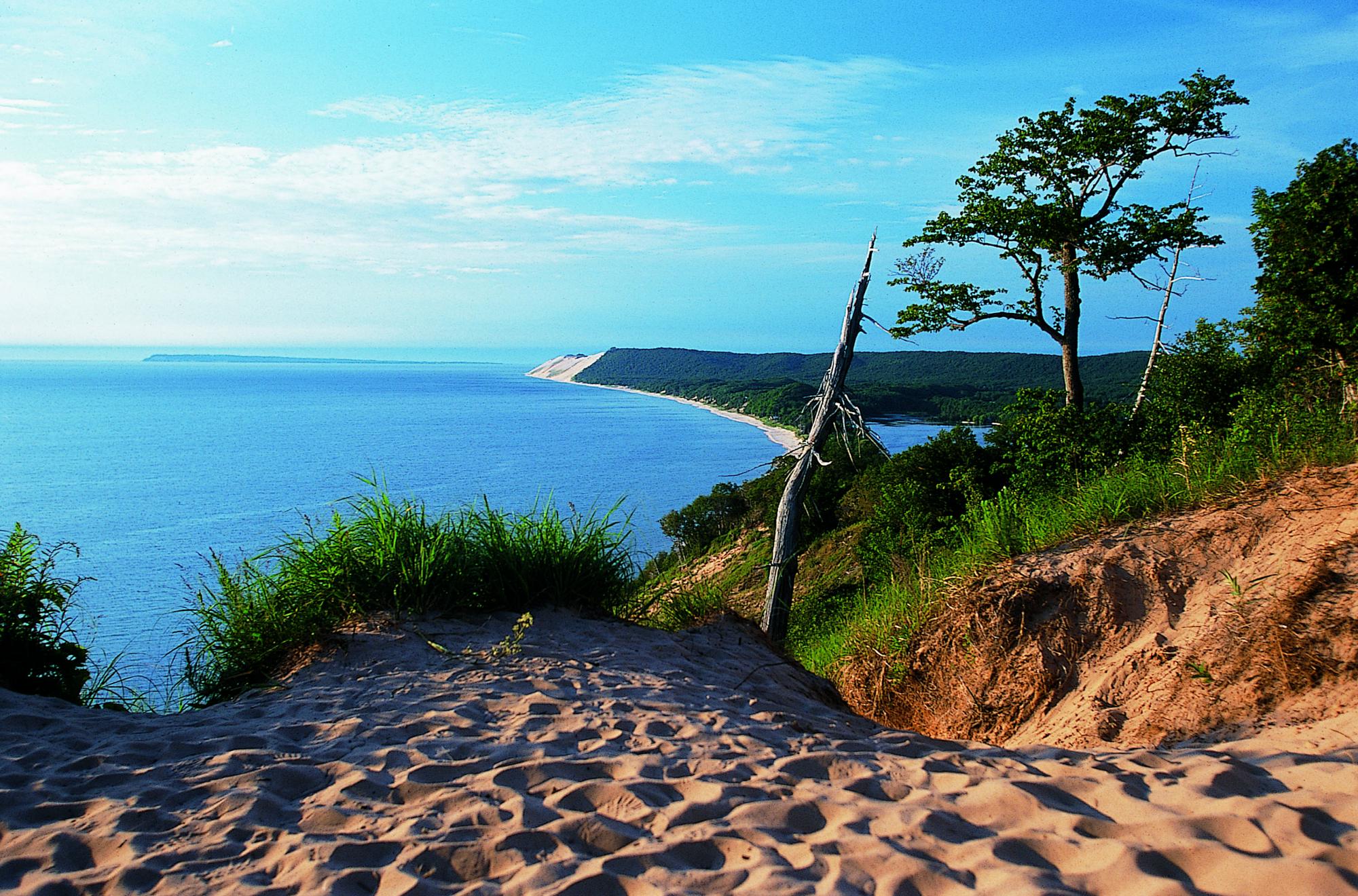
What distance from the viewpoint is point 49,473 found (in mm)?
57312

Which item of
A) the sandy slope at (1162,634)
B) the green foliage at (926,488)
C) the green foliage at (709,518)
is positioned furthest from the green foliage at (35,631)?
the green foliage at (709,518)

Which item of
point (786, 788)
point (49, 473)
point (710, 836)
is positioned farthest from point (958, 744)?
point (49, 473)

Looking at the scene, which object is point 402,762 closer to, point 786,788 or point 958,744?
point 786,788

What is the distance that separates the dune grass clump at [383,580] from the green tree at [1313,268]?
447 inches

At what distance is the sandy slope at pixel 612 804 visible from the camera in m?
2.71

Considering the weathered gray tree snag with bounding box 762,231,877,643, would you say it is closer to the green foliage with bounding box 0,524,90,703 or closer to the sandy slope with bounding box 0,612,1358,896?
the sandy slope with bounding box 0,612,1358,896

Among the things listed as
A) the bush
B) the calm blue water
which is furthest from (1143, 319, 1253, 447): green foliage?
the calm blue water

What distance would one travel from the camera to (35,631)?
17.7 feet

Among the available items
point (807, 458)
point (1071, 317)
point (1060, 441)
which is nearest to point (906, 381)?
point (1071, 317)

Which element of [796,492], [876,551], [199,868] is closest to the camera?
[199,868]

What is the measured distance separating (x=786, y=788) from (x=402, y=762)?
168 centimetres

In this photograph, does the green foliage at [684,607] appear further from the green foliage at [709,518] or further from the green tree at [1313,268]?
the green foliage at [709,518]

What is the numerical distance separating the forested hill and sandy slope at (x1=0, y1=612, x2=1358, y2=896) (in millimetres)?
22593

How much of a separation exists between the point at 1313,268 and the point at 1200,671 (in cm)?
1065
